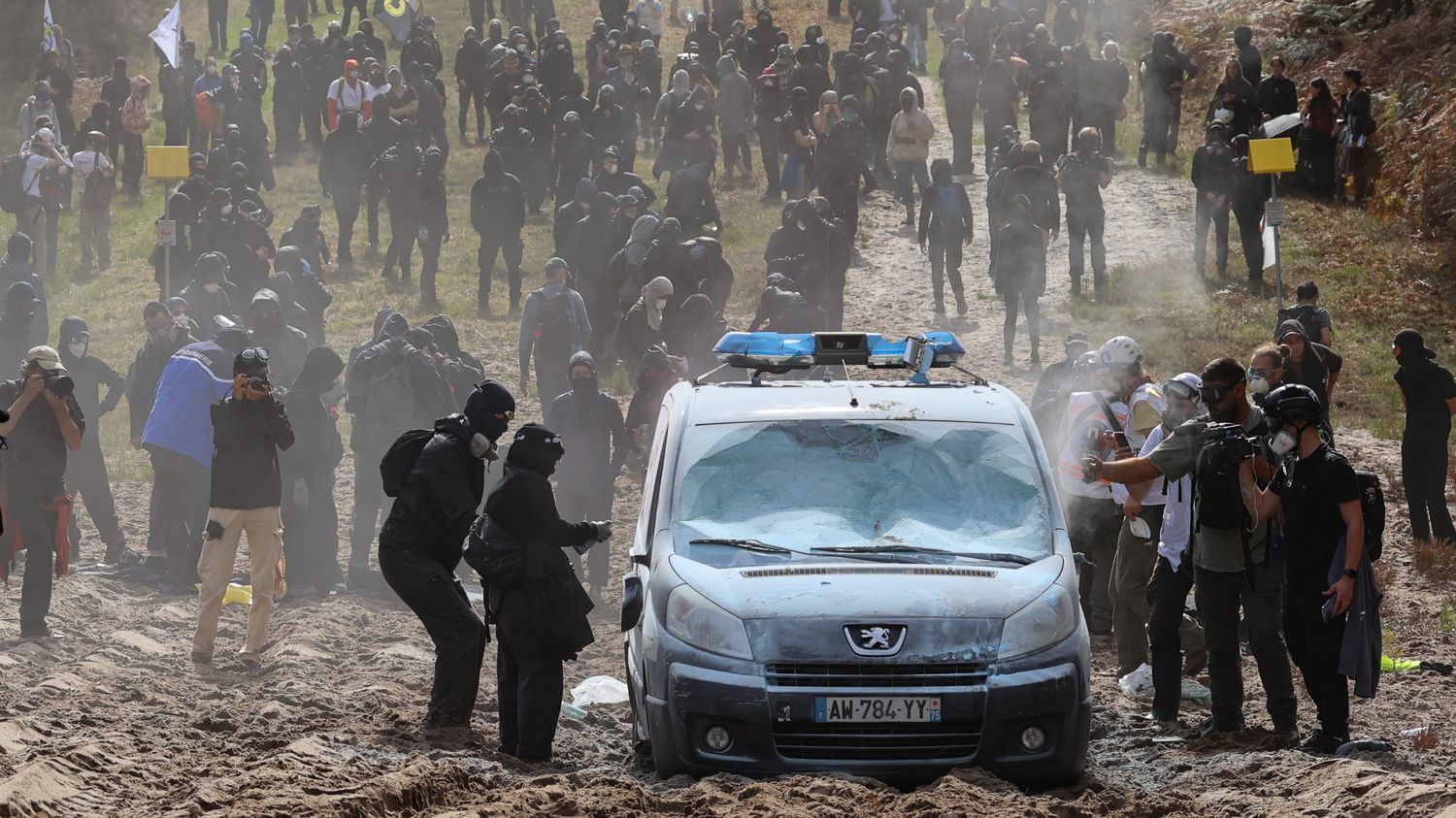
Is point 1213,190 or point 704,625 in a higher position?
point 1213,190

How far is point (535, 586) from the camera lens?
843 centimetres

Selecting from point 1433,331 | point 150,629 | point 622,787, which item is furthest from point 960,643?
point 1433,331

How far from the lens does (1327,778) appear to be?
7324 millimetres

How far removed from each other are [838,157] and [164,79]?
1350 cm

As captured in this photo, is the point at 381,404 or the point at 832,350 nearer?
the point at 832,350

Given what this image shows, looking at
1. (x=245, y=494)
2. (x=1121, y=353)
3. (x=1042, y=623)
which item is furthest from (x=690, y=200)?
(x=1042, y=623)

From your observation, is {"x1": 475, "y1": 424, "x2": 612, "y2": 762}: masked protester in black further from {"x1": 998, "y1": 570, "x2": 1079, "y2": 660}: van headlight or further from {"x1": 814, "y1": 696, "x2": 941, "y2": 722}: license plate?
{"x1": 998, "y1": 570, "x2": 1079, "y2": 660}: van headlight

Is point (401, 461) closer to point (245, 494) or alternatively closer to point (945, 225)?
point (245, 494)

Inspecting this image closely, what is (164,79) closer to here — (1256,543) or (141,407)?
(141,407)

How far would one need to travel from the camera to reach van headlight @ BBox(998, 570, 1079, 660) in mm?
7484

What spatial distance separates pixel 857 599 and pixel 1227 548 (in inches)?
89.2

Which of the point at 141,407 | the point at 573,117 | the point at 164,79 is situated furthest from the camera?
the point at 164,79

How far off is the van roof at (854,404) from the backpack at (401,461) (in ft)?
4.73

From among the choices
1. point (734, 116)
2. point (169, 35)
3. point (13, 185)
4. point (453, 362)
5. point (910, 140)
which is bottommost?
point (453, 362)
